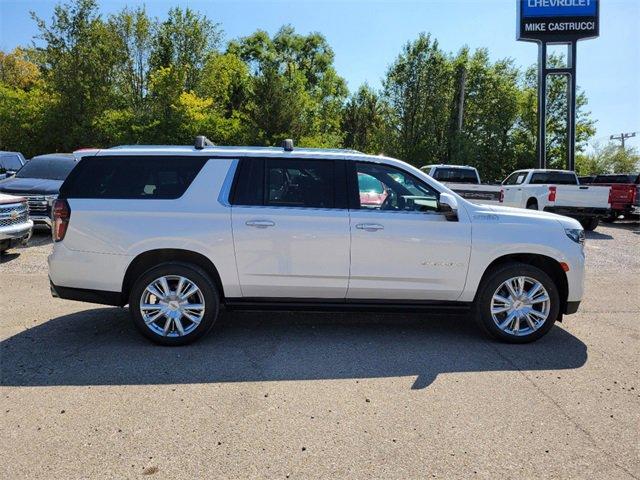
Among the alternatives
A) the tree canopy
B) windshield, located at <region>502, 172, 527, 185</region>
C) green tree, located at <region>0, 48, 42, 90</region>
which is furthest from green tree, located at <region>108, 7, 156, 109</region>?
windshield, located at <region>502, 172, 527, 185</region>

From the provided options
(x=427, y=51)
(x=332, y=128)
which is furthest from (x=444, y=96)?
(x=332, y=128)

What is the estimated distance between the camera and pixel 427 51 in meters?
34.5

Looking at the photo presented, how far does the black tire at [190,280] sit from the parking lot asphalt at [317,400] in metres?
0.13

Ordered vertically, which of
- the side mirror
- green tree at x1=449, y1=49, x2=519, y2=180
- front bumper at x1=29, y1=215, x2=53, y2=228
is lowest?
front bumper at x1=29, y1=215, x2=53, y2=228

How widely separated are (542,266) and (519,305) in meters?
0.54

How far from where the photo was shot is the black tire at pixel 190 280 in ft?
15.9

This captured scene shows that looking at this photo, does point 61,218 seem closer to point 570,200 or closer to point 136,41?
point 570,200

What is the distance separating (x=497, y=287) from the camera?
5.06 meters

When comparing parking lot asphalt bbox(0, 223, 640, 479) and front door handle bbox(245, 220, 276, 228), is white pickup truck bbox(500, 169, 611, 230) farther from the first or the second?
front door handle bbox(245, 220, 276, 228)

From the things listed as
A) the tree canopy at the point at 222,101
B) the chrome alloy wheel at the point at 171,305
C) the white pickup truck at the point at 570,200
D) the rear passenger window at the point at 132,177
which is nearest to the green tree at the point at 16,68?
the tree canopy at the point at 222,101

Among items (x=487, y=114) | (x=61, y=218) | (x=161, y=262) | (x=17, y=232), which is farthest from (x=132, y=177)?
(x=487, y=114)

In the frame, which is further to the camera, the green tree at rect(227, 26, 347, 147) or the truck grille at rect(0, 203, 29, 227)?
the green tree at rect(227, 26, 347, 147)

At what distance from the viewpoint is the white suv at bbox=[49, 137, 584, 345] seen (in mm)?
4863

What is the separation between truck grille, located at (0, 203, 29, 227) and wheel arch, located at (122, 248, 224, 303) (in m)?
5.05
